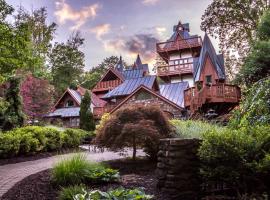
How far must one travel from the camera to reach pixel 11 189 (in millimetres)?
5789

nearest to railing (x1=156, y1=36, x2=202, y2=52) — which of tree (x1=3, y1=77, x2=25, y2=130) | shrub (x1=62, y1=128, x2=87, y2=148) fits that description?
shrub (x1=62, y1=128, x2=87, y2=148)

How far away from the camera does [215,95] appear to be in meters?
17.6

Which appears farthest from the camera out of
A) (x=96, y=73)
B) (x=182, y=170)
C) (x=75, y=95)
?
(x=96, y=73)

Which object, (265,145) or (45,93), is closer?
(265,145)

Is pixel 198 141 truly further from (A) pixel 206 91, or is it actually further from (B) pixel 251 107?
(A) pixel 206 91

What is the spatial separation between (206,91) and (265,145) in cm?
1330

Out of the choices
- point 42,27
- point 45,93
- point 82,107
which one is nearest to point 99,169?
point 82,107

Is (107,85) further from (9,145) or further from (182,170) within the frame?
(182,170)

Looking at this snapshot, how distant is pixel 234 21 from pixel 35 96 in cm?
1592

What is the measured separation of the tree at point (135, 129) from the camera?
8.02 m

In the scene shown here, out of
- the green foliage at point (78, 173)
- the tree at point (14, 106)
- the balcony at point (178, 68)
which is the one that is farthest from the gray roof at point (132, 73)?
the green foliage at point (78, 173)

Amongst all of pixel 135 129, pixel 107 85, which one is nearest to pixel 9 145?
pixel 135 129

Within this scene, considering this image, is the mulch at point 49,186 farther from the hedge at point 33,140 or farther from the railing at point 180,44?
the railing at point 180,44

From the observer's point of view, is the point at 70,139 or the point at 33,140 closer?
the point at 33,140
